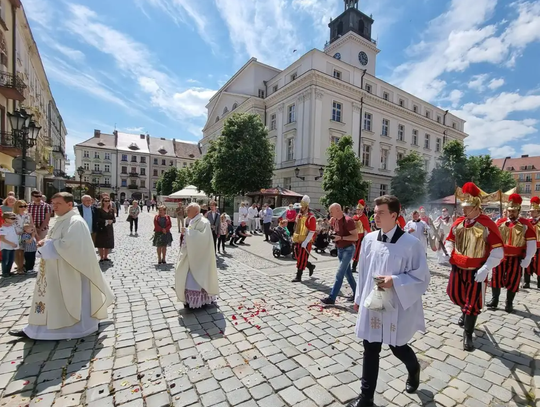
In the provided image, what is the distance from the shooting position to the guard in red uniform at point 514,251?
4980mm

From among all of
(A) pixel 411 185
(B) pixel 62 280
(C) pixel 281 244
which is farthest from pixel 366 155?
(B) pixel 62 280

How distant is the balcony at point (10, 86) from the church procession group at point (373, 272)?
17.4 metres

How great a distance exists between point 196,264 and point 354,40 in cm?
3829

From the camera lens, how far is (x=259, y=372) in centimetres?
314

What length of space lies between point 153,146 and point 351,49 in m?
56.9

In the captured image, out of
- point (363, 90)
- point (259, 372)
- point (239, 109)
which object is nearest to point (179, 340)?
point (259, 372)

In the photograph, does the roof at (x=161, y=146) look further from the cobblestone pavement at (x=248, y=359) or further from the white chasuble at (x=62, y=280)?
the white chasuble at (x=62, y=280)

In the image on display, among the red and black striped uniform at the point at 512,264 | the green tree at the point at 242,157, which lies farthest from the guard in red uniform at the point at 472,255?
the green tree at the point at 242,157

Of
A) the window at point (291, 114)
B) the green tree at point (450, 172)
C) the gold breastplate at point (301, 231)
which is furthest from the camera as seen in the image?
the green tree at point (450, 172)

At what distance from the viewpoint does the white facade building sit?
27.4 m

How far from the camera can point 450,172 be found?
29906mm

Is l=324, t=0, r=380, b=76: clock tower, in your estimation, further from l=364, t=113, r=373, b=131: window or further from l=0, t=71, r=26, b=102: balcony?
l=0, t=71, r=26, b=102: balcony

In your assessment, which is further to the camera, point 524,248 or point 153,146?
point 153,146

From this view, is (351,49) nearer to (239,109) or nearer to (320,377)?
(239,109)
